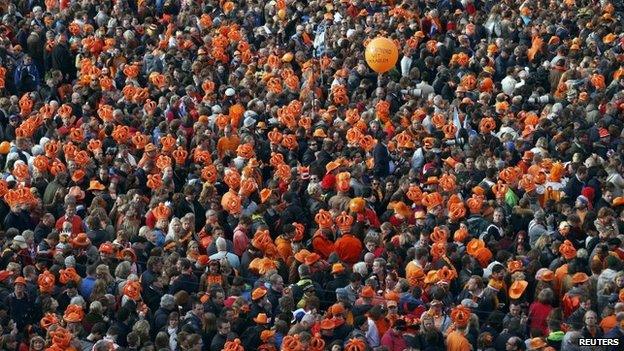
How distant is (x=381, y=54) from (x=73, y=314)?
28.4ft

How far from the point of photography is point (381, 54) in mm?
26625

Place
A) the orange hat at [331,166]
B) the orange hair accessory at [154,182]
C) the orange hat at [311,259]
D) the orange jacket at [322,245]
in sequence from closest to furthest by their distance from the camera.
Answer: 1. the orange hat at [311,259]
2. the orange jacket at [322,245]
3. the orange hair accessory at [154,182]
4. the orange hat at [331,166]

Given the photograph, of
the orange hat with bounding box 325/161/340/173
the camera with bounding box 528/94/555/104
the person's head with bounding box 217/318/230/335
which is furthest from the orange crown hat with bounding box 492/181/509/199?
Answer: the person's head with bounding box 217/318/230/335

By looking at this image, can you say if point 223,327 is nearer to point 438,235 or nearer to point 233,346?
point 233,346

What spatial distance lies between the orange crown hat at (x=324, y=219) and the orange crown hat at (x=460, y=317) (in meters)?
3.20

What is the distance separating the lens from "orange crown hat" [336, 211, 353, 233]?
21781 mm

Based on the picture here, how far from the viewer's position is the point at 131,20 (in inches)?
1182

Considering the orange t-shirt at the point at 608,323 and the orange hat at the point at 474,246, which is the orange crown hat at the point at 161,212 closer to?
the orange hat at the point at 474,246

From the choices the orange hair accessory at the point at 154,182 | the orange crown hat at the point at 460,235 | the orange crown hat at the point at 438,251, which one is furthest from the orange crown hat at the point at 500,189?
the orange hair accessory at the point at 154,182

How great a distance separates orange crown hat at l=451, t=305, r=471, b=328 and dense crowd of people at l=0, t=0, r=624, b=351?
99mm

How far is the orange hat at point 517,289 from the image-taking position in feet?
65.5

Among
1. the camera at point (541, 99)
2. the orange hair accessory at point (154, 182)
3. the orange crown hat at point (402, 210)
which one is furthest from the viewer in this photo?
the camera at point (541, 99)

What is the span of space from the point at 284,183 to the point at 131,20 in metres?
7.51

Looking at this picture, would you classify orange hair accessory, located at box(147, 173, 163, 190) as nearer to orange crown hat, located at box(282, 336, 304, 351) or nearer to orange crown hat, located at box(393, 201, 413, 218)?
orange crown hat, located at box(393, 201, 413, 218)
